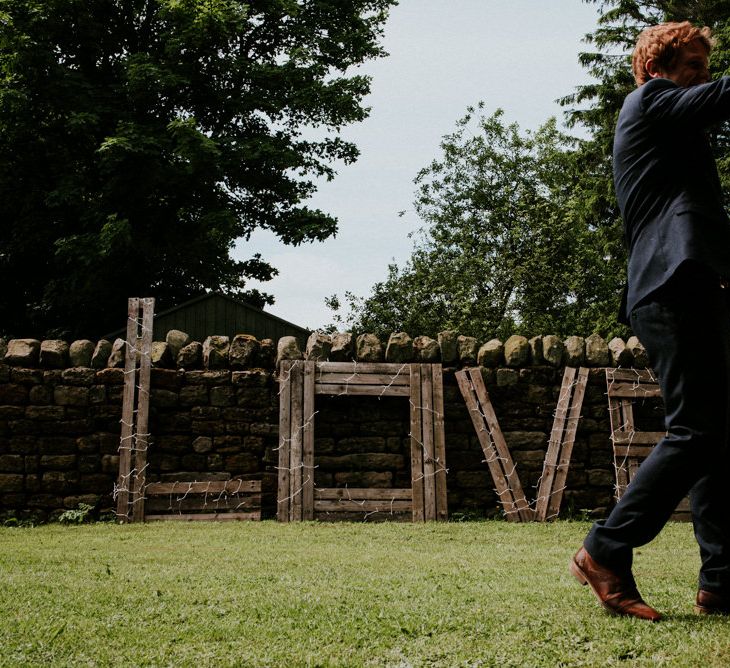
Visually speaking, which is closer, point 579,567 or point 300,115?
point 579,567

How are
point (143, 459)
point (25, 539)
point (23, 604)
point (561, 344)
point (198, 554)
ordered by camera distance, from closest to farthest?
point (23, 604) → point (198, 554) → point (25, 539) → point (143, 459) → point (561, 344)

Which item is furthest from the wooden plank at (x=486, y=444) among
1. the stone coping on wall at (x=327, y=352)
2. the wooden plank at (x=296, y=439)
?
the wooden plank at (x=296, y=439)

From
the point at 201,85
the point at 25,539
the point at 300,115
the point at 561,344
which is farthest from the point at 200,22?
the point at 25,539

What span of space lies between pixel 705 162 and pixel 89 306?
17.5 m

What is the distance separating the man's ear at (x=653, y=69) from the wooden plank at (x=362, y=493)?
238 inches

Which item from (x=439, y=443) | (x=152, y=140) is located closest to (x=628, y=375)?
(x=439, y=443)

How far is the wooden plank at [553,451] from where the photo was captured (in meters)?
8.66

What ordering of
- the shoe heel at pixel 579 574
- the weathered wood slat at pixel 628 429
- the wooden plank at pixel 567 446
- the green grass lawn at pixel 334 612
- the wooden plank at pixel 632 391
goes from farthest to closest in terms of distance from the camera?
the wooden plank at pixel 632 391
the weathered wood slat at pixel 628 429
the wooden plank at pixel 567 446
the shoe heel at pixel 579 574
the green grass lawn at pixel 334 612

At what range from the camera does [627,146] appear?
2998 millimetres

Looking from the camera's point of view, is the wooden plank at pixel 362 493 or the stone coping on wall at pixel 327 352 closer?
the wooden plank at pixel 362 493

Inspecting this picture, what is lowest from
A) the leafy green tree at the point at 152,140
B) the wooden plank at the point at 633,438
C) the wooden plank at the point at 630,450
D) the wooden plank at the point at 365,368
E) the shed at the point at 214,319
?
the wooden plank at the point at 630,450

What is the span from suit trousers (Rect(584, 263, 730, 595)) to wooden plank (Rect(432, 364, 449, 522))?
5651 millimetres

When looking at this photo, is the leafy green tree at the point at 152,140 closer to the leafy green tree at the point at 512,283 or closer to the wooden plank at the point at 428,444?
the leafy green tree at the point at 512,283

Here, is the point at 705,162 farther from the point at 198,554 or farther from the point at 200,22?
the point at 200,22
